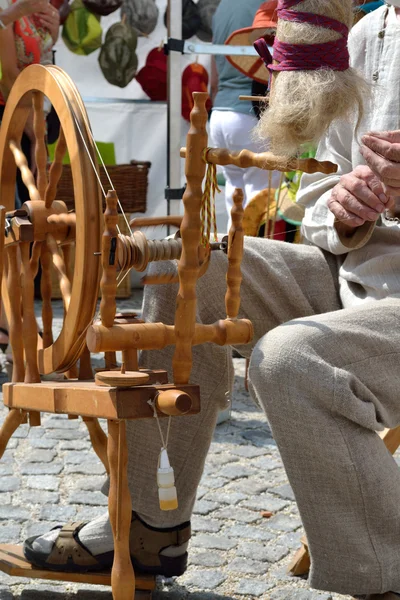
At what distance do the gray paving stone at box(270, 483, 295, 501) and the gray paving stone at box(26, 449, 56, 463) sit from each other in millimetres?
834

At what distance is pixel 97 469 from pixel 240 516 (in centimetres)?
62

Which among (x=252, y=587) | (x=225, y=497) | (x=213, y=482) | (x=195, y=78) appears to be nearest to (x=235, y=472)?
(x=213, y=482)

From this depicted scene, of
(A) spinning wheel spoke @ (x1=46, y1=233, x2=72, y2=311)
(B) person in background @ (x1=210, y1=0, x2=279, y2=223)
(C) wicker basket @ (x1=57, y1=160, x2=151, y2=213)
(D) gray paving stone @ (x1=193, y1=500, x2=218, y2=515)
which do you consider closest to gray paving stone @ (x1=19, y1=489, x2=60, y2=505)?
(D) gray paving stone @ (x1=193, y1=500, x2=218, y2=515)

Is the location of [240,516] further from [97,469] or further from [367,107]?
[367,107]

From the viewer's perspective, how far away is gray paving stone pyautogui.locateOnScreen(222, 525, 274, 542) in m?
2.59

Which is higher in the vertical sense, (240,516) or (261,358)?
(261,358)

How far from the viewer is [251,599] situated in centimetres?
219

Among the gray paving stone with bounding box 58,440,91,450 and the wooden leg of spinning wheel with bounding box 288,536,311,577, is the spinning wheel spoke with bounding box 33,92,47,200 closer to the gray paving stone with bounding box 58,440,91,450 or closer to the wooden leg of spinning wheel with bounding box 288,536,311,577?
the wooden leg of spinning wheel with bounding box 288,536,311,577

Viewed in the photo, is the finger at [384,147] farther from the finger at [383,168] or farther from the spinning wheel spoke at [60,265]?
the spinning wheel spoke at [60,265]

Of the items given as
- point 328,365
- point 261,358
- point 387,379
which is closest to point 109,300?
point 261,358

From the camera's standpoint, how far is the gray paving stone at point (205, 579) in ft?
7.40

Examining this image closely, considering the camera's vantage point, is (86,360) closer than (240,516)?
Yes

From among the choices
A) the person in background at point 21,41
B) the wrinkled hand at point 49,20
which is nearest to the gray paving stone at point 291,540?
the person in background at point 21,41

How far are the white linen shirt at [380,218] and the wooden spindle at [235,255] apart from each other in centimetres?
39
